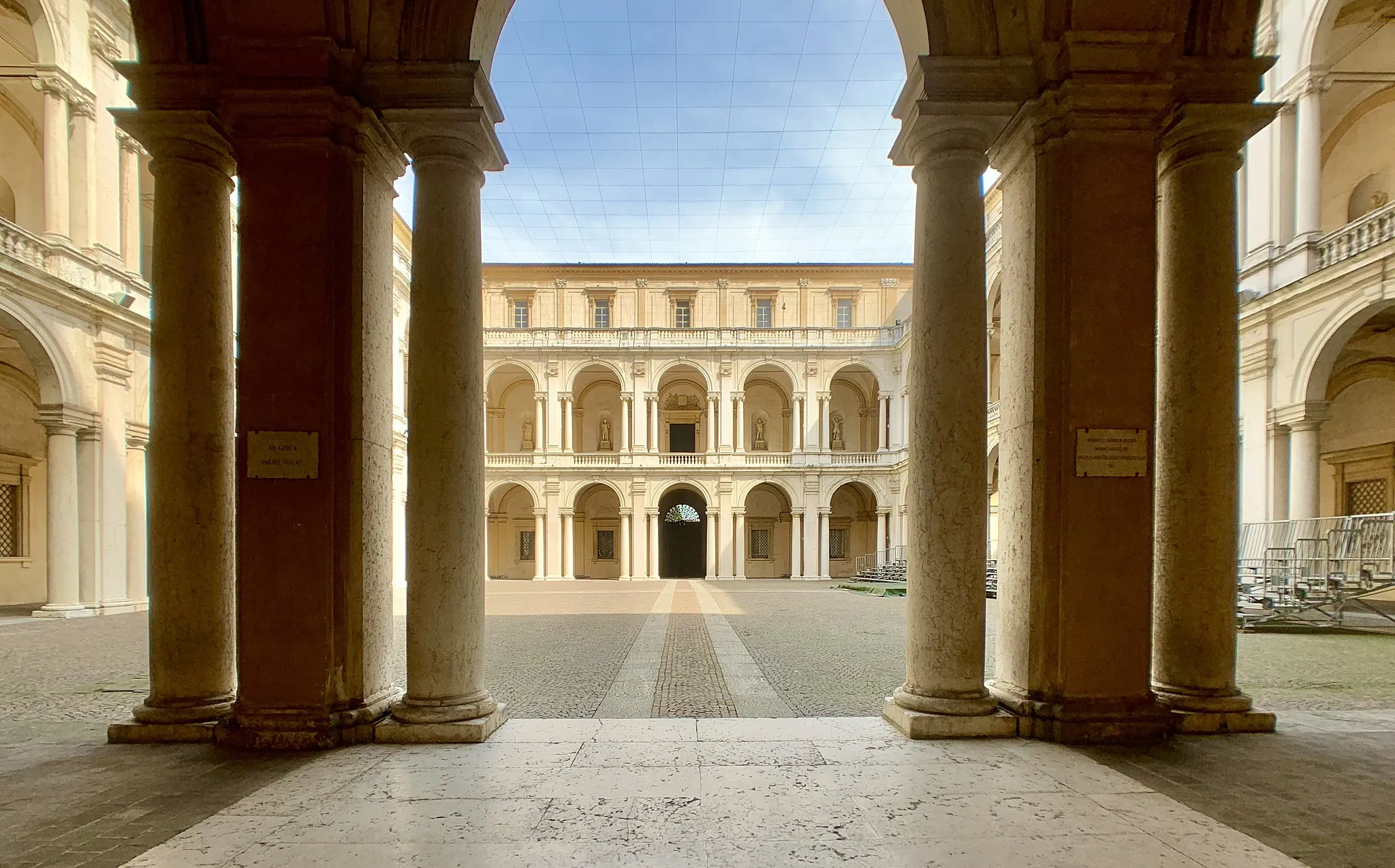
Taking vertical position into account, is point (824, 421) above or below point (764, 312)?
below

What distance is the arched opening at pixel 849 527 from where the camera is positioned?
3275cm

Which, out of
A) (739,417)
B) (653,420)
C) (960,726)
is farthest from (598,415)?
(960,726)

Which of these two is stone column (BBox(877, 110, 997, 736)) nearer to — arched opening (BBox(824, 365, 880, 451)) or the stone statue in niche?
arched opening (BBox(824, 365, 880, 451))

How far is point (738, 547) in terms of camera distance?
30.1m

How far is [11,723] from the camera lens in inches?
189

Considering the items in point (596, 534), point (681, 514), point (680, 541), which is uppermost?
point (681, 514)

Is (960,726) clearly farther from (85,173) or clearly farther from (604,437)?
(604,437)

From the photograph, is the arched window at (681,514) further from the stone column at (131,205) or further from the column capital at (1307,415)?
the column capital at (1307,415)

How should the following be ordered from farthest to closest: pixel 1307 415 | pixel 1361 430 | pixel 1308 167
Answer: pixel 1361 430
pixel 1308 167
pixel 1307 415

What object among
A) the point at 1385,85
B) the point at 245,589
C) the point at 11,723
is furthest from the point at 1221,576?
the point at 1385,85

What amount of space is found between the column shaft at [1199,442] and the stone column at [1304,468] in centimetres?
1044

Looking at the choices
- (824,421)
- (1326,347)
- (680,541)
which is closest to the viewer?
(1326,347)

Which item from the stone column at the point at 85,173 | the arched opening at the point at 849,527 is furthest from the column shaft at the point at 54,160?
the arched opening at the point at 849,527

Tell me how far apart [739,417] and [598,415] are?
6908 mm
